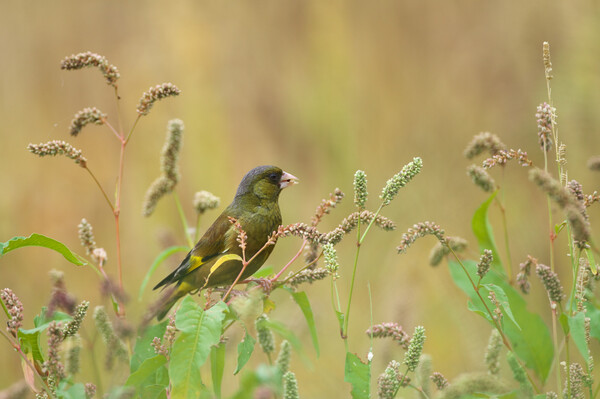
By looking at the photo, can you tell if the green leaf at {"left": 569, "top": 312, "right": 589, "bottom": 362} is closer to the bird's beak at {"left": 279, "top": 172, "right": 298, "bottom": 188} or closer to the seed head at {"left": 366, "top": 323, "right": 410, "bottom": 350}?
Result: the seed head at {"left": 366, "top": 323, "right": 410, "bottom": 350}

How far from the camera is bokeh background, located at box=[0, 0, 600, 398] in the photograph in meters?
4.41

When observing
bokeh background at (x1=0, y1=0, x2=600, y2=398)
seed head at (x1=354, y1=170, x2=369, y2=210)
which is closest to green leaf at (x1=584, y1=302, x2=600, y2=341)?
seed head at (x1=354, y1=170, x2=369, y2=210)

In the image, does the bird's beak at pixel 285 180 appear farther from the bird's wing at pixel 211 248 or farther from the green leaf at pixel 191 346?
the green leaf at pixel 191 346

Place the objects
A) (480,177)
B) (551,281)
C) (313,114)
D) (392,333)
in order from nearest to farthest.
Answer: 1. (551,281)
2. (392,333)
3. (480,177)
4. (313,114)

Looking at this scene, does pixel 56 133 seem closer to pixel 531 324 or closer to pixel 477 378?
pixel 531 324

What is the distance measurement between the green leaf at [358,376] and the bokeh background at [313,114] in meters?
2.02

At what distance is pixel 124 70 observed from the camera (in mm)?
6496

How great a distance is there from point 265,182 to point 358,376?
4.23 ft

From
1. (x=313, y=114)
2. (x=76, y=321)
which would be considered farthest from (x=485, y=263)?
(x=313, y=114)

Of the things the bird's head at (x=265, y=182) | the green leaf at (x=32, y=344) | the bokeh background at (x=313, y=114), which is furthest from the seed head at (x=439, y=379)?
the bokeh background at (x=313, y=114)

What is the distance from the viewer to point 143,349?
1.69 meters

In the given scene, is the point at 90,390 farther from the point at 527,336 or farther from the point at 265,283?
the point at 527,336

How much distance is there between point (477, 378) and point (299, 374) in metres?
3.09

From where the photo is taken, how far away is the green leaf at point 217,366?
1718 mm
